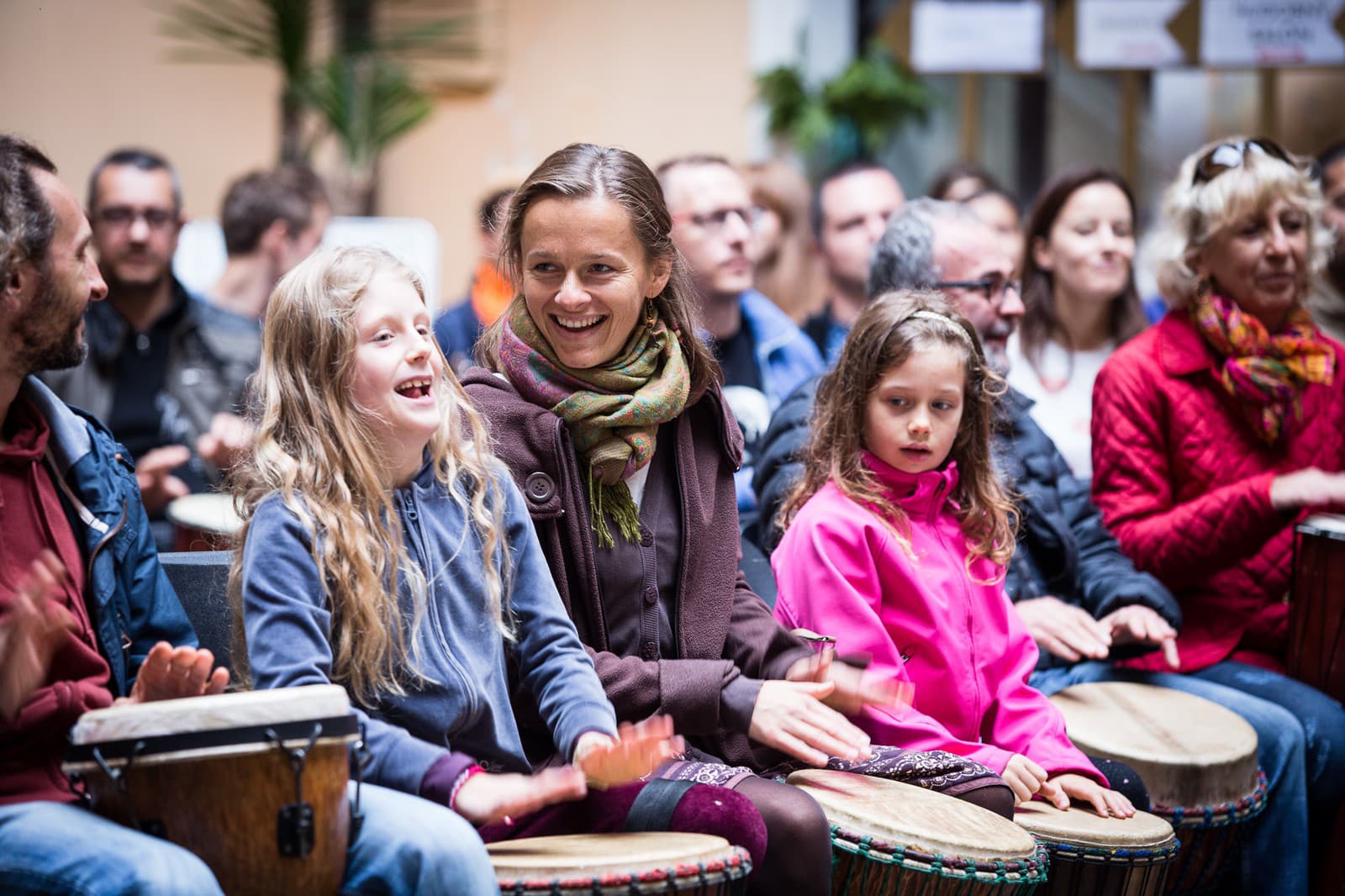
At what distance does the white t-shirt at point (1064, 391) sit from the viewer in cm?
399

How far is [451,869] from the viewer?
1832 mm

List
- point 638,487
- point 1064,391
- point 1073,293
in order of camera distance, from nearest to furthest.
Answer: point 638,487
point 1064,391
point 1073,293

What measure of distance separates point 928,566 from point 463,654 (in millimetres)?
1008

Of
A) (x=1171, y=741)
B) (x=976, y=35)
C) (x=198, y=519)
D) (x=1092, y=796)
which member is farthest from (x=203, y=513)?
(x=976, y=35)

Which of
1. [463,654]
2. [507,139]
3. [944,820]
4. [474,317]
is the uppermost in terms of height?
[507,139]

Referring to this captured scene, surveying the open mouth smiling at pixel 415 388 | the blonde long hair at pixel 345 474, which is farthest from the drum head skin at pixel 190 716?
the open mouth smiling at pixel 415 388

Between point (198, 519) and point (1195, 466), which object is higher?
point (1195, 466)

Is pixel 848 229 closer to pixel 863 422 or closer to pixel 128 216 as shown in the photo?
pixel 863 422

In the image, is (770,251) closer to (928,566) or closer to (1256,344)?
(1256,344)

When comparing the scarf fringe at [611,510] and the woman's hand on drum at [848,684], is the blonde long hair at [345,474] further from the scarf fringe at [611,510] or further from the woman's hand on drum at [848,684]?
the woman's hand on drum at [848,684]

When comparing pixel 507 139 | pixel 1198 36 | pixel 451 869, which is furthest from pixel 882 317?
pixel 507 139

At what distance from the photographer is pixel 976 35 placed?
683cm

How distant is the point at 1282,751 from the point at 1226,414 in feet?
2.85

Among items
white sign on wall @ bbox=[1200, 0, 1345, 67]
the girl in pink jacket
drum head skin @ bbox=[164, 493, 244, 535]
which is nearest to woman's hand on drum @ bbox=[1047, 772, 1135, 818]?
the girl in pink jacket
